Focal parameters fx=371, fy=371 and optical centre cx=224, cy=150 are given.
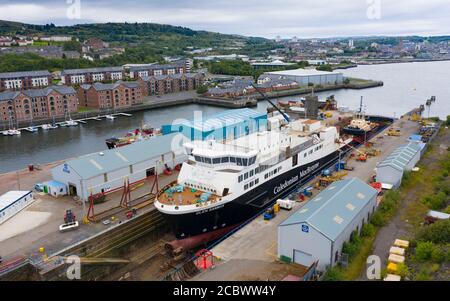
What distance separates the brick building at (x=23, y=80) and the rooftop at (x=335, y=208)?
66.2 metres

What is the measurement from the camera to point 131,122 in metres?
55.3

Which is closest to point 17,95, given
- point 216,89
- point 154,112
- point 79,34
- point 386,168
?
point 154,112

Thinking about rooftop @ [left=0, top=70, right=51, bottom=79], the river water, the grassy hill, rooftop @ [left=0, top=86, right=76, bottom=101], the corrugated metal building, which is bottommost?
the river water

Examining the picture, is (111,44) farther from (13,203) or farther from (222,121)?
(13,203)

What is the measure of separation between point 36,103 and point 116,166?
36405 millimetres

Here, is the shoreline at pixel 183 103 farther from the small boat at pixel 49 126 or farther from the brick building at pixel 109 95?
the brick building at pixel 109 95

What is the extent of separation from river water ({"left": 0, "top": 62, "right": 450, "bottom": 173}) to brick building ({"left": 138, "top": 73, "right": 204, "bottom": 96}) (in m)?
10.9

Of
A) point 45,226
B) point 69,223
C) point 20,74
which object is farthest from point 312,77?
point 45,226

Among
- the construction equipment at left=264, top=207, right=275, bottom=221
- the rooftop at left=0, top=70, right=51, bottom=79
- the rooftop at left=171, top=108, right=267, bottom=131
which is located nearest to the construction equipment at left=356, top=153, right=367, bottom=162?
the rooftop at left=171, top=108, right=267, bottom=131

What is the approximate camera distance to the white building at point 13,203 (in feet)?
63.3

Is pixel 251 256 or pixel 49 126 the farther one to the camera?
pixel 49 126

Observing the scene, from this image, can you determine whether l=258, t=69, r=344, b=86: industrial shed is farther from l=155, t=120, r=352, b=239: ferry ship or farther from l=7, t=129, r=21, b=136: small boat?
l=155, t=120, r=352, b=239: ferry ship

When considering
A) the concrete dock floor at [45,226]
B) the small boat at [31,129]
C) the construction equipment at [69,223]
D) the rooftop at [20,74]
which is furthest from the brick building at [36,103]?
the construction equipment at [69,223]

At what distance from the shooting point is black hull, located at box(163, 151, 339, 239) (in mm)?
18359
